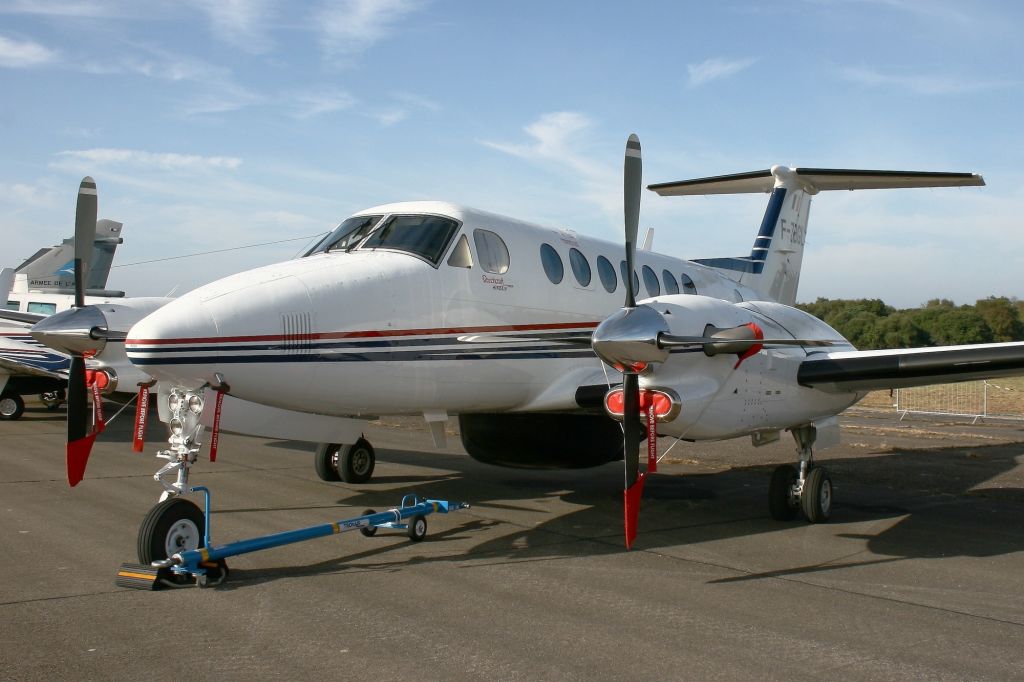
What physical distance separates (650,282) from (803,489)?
3.36 metres

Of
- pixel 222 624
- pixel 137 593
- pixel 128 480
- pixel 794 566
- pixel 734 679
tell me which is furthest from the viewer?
pixel 128 480

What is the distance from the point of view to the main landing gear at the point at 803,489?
9.05 meters

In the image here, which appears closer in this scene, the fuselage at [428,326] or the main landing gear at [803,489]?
the fuselage at [428,326]

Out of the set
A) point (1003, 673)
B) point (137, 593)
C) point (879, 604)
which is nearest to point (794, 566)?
point (879, 604)

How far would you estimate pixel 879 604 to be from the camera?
602 cm

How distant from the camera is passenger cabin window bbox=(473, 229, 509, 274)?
8758mm

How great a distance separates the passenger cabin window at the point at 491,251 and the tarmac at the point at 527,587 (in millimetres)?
2553

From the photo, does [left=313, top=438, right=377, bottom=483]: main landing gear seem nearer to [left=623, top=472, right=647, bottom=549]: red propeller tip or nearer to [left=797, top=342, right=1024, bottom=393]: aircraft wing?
[left=623, top=472, right=647, bottom=549]: red propeller tip

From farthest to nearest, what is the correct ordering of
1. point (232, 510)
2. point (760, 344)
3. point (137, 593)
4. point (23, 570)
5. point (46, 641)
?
point (232, 510)
point (760, 344)
point (23, 570)
point (137, 593)
point (46, 641)

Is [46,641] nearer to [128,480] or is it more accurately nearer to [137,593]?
[137,593]

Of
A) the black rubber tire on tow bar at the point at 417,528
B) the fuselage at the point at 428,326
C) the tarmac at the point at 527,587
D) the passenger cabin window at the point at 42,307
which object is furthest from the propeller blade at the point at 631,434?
the passenger cabin window at the point at 42,307

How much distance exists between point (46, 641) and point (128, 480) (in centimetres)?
636

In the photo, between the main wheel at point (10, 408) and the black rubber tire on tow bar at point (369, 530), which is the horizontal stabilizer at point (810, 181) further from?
the main wheel at point (10, 408)

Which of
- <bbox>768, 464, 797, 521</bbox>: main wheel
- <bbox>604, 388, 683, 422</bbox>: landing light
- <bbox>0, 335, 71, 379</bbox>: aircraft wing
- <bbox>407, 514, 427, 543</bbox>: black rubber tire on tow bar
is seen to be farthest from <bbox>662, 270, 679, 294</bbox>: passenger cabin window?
<bbox>0, 335, 71, 379</bbox>: aircraft wing
